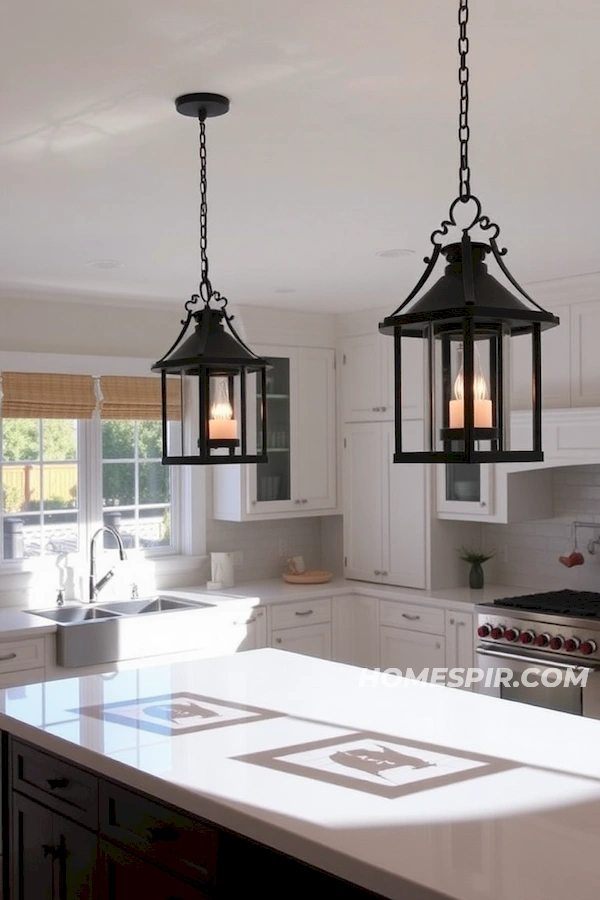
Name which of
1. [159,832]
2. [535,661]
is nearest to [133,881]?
[159,832]

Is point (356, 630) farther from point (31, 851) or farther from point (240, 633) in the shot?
point (31, 851)

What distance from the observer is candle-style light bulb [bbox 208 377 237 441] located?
99.5 inches

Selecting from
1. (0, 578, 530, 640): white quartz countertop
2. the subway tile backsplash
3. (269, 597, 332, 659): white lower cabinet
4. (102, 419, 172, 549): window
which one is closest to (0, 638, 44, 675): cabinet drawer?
(0, 578, 530, 640): white quartz countertop

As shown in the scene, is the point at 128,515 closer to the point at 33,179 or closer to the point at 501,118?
the point at 33,179

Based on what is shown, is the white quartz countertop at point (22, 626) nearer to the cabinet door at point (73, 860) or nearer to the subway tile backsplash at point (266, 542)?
the subway tile backsplash at point (266, 542)

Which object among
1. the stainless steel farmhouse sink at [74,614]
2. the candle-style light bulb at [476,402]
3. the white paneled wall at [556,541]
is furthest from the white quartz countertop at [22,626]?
the candle-style light bulb at [476,402]

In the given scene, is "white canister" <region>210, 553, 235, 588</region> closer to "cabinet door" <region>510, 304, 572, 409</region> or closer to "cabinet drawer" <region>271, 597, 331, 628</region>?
"cabinet drawer" <region>271, 597, 331, 628</region>

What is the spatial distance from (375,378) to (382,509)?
30.7 inches

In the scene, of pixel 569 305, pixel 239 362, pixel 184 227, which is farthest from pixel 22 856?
pixel 569 305

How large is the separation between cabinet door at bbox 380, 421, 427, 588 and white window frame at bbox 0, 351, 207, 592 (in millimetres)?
1098

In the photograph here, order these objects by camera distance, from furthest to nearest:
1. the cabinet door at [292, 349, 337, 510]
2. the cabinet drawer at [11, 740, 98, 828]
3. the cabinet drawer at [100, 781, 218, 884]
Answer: the cabinet door at [292, 349, 337, 510] → the cabinet drawer at [11, 740, 98, 828] → the cabinet drawer at [100, 781, 218, 884]

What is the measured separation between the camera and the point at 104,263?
481cm

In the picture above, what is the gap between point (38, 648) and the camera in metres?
4.84

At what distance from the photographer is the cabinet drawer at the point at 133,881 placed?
95.1 inches
